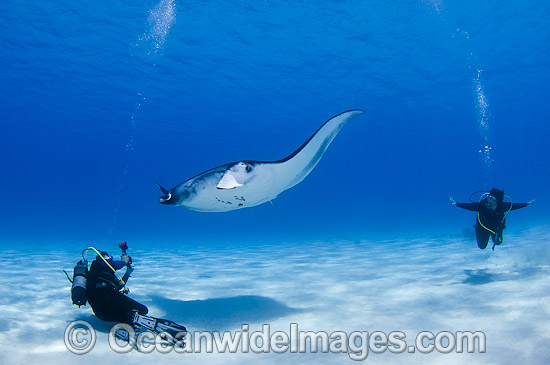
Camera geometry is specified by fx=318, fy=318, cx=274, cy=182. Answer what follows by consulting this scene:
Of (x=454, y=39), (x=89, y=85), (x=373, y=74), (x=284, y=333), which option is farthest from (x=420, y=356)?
(x=89, y=85)

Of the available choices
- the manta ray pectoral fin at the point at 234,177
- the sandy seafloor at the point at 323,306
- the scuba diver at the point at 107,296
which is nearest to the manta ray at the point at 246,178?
the manta ray pectoral fin at the point at 234,177

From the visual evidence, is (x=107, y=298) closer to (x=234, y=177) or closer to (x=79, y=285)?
(x=79, y=285)

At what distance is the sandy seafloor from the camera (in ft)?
10.3

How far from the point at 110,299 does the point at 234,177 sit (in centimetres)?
212

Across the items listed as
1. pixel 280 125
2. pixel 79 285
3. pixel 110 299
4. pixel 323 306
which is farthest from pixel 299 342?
pixel 280 125

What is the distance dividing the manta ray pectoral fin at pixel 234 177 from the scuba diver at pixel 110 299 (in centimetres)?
164

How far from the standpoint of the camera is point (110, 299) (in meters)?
3.76

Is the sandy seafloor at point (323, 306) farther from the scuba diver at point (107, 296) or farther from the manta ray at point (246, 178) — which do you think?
the manta ray at point (246, 178)

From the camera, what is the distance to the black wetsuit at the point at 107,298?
374 centimetres

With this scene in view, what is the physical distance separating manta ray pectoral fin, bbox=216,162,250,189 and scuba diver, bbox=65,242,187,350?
5.39ft

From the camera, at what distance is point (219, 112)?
33.6 metres

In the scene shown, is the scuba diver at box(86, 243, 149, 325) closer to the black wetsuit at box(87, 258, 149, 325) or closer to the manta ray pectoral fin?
the black wetsuit at box(87, 258, 149, 325)

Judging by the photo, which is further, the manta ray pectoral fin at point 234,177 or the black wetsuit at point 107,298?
the black wetsuit at point 107,298

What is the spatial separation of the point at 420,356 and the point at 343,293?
255 centimetres
